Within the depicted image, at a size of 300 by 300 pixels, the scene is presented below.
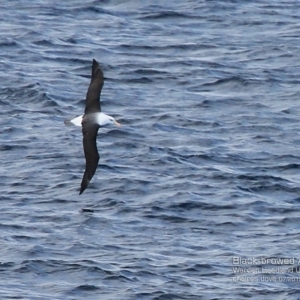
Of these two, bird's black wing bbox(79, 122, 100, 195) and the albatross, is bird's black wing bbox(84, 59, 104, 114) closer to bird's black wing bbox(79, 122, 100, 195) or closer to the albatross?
the albatross

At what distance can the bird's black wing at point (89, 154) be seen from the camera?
770 inches

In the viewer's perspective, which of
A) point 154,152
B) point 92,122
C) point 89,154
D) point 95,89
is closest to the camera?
point 89,154

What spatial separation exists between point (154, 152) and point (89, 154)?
492 cm

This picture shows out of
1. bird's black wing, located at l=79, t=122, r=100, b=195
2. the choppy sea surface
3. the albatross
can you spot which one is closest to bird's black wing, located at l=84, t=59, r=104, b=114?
the albatross

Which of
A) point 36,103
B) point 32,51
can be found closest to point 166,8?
point 32,51

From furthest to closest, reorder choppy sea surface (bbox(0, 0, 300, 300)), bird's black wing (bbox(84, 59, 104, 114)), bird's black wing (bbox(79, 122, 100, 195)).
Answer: bird's black wing (bbox(84, 59, 104, 114))
bird's black wing (bbox(79, 122, 100, 195))
choppy sea surface (bbox(0, 0, 300, 300))

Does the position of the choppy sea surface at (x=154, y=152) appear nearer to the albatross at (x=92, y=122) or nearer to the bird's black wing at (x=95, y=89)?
the albatross at (x=92, y=122)

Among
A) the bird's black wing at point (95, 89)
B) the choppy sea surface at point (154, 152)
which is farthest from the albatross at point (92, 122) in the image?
the choppy sea surface at point (154, 152)

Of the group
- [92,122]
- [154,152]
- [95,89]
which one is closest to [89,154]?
[92,122]

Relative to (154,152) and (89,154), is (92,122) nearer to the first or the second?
(89,154)

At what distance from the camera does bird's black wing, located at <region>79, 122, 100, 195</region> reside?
19.5m

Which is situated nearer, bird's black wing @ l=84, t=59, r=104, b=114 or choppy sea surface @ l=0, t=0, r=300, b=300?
choppy sea surface @ l=0, t=0, r=300, b=300

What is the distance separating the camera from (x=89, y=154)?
64.5ft

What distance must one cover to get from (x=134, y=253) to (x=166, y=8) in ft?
52.4
